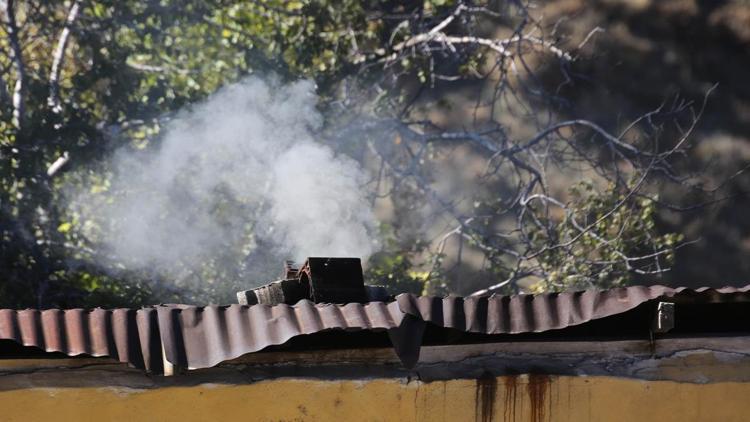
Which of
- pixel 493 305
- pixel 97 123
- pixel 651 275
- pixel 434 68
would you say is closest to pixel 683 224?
pixel 651 275

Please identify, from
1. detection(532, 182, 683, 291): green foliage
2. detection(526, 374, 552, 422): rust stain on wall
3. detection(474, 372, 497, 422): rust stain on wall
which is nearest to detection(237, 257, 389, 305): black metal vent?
detection(474, 372, 497, 422): rust stain on wall

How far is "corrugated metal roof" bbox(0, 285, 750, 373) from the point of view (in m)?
3.68

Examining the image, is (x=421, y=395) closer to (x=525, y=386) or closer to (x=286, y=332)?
(x=525, y=386)

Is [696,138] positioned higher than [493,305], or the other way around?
[696,138]

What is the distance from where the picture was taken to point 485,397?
425 centimetres

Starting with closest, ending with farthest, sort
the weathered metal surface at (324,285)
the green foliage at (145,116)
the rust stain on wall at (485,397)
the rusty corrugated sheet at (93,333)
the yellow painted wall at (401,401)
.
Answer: the rusty corrugated sheet at (93,333), the yellow painted wall at (401,401), the rust stain on wall at (485,397), the weathered metal surface at (324,285), the green foliage at (145,116)

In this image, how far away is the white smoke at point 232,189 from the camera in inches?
401

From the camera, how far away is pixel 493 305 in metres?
3.88

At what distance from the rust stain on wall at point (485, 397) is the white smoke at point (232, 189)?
5958 mm

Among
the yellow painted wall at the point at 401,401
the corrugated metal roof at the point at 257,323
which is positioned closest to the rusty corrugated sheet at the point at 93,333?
the corrugated metal roof at the point at 257,323

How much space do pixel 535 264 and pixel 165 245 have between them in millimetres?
3734

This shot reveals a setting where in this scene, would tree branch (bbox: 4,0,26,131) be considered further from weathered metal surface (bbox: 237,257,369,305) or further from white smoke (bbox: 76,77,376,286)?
weathered metal surface (bbox: 237,257,369,305)

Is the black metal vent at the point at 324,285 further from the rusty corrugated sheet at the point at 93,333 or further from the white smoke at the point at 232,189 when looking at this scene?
the white smoke at the point at 232,189

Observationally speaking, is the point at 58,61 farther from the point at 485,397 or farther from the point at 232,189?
the point at 485,397
